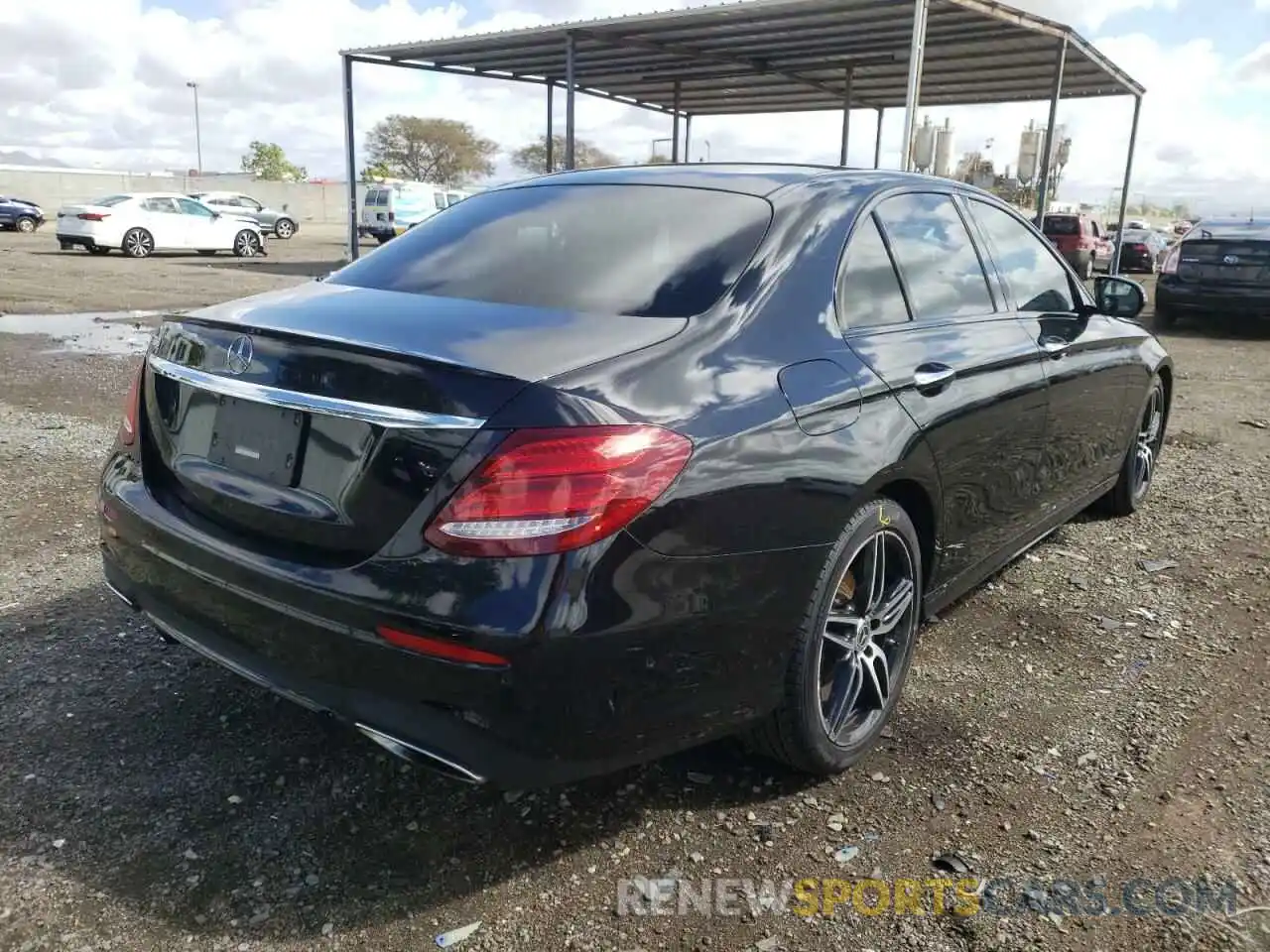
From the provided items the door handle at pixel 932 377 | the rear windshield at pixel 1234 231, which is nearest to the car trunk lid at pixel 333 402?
the door handle at pixel 932 377

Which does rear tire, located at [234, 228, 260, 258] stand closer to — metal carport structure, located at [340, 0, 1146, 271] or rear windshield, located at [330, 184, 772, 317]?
metal carport structure, located at [340, 0, 1146, 271]

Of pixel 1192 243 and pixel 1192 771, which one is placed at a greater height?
pixel 1192 243

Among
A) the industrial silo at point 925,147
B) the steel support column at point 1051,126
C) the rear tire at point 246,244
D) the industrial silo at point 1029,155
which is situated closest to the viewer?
the steel support column at point 1051,126

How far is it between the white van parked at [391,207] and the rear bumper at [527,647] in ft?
99.0

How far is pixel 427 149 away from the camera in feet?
251

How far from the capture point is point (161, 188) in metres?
63.2

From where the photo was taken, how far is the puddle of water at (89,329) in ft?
31.9

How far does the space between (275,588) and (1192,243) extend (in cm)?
1394

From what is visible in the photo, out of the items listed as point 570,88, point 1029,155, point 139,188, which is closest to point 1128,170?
point 1029,155

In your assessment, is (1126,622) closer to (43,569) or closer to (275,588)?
(275,588)

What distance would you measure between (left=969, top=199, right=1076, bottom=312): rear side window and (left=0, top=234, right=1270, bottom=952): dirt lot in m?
1.21

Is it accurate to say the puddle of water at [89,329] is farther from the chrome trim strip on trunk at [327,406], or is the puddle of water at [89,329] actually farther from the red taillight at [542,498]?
the red taillight at [542,498]

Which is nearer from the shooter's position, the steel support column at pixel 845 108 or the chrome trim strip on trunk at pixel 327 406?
the chrome trim strip on trunk at pixel 327 406

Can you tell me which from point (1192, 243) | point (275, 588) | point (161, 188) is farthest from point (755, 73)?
point (161, 188)
